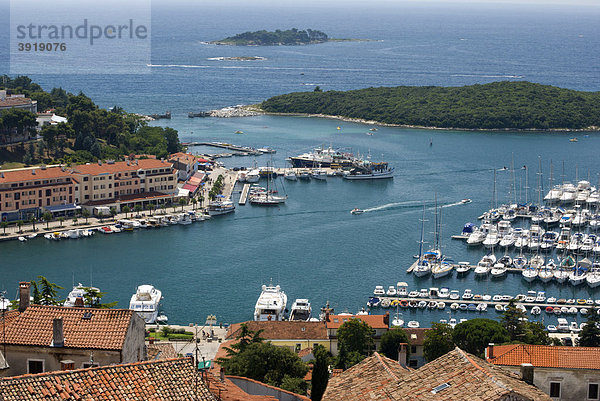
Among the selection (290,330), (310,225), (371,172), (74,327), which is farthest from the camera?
(371,172)

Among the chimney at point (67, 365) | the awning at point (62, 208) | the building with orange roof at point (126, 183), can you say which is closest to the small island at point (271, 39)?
the building with orange roof at point (126, 183)

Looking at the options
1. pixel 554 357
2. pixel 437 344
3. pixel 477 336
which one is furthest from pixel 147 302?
pixel 554 357

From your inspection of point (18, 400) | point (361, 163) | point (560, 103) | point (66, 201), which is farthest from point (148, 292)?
point (560, 103)

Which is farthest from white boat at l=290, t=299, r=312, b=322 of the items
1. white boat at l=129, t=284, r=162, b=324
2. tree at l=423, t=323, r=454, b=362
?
tree at l=423, t=323, r=454, b=362

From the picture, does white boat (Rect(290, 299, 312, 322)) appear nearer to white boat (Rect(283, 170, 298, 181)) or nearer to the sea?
the sea

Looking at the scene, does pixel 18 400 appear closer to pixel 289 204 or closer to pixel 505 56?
pixel 289 204

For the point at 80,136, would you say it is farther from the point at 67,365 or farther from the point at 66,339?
the point at 67,365
